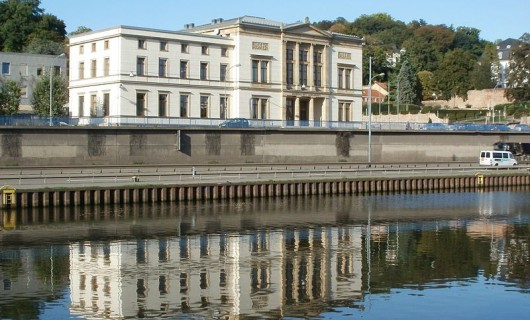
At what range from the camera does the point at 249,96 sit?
10231 centimetres

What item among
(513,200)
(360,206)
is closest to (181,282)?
(360,206)

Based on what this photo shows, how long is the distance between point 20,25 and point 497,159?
98.7 meters

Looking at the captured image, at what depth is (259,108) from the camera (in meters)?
104

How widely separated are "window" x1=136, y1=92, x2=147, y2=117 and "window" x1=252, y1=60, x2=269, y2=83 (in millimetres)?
15049

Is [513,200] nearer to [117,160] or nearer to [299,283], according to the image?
[117,160]

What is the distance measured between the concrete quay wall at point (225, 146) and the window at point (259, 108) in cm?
718

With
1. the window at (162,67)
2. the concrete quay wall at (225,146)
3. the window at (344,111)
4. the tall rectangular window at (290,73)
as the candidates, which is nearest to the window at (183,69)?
the window at (162,67)

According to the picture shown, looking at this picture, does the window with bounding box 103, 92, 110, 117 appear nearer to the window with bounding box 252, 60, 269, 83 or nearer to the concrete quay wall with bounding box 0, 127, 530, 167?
the concrete quay wall with bounding box 0, 127, 530, 167

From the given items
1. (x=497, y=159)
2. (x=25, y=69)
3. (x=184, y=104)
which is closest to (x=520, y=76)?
(x=497, y=159)

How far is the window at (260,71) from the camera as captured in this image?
103062mm

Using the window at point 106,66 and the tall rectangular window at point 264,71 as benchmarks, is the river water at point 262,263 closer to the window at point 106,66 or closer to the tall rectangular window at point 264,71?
the window at point 106,66

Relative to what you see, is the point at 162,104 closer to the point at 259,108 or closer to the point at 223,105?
the point at 223,105

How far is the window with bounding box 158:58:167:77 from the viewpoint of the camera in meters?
95.5

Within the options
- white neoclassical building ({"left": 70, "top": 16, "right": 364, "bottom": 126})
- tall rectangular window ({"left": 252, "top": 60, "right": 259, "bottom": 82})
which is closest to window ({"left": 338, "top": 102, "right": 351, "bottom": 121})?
white neoclassical building ({"left": 70, "top": 16, "right": 364, "bottom": 126})
